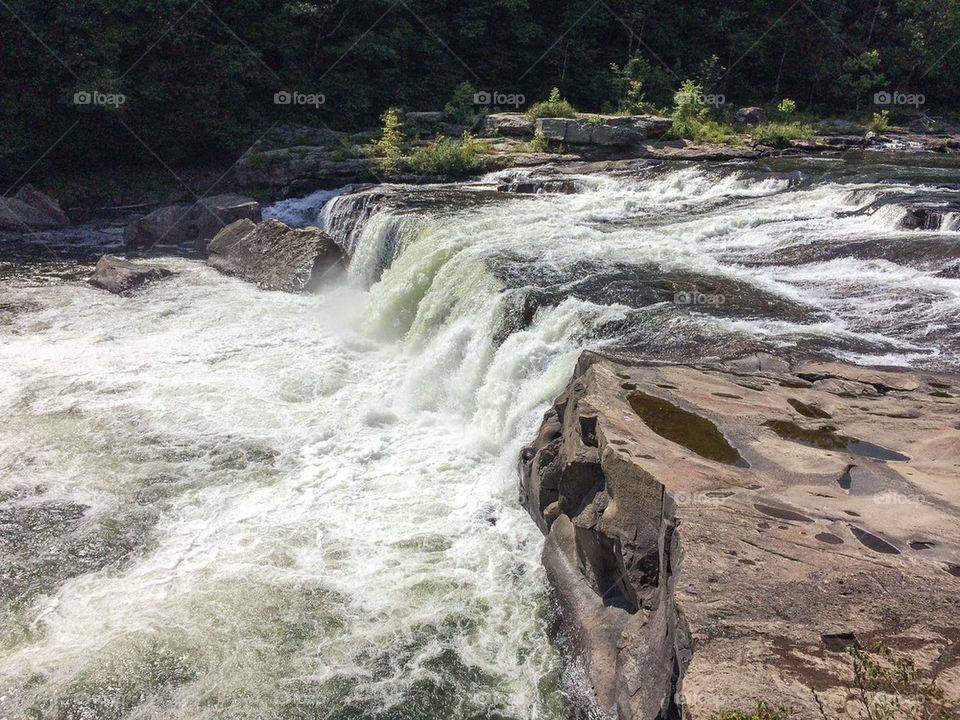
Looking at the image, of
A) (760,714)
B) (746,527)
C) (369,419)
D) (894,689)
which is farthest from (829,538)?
(369,419)

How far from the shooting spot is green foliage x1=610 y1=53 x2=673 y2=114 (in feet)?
76.1

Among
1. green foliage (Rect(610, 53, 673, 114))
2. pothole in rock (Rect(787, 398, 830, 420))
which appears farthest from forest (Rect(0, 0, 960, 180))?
pothole in rock (Rect(787, 398, 830, 420))

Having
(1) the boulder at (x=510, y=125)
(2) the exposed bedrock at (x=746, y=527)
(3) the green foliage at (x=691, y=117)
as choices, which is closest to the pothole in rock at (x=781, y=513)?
(2) the exposed bedrock at (x=746, y=527)

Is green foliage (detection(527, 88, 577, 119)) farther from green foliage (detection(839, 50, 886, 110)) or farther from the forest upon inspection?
green foliage (detection(839, 50, 886, 110))

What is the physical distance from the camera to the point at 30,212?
1748 cm

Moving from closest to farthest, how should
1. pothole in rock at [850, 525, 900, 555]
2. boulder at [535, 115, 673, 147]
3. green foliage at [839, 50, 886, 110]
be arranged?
pothole in rock at [850, 525, 900, 555] < boulder at [535, 115, 673, 147] < green foliage at [839, 50, 886, 110]

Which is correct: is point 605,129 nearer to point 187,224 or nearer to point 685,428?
point 187,224

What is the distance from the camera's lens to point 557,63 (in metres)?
25.4

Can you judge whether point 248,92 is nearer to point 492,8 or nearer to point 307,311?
point 492,8

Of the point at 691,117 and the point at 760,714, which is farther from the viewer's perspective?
the point at 691,117

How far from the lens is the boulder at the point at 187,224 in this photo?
1647cm

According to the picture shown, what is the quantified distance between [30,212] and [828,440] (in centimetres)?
1850

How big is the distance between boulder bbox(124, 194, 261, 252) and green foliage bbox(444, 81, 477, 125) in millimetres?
7278

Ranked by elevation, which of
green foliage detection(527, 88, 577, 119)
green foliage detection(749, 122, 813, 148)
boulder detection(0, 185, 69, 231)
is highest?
green foliage detection(527, 88, 577, 119)
